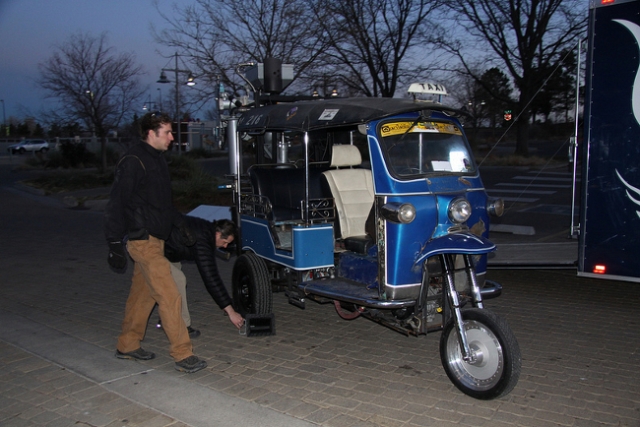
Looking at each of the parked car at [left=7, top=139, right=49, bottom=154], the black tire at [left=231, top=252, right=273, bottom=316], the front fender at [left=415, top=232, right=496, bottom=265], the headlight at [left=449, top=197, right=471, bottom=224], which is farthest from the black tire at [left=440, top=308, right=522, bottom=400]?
the parked car at [left=7, top=139, right=49, bottom=154]

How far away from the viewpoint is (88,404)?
440 centimetres

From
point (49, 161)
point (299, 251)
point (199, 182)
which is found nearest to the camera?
point (299, 251)

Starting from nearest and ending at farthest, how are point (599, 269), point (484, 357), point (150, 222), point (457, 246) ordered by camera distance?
point (484, 357) < point (457, 246) < point (150, 222) < point (599, 269)

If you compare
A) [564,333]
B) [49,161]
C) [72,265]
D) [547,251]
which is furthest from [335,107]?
[49,161]

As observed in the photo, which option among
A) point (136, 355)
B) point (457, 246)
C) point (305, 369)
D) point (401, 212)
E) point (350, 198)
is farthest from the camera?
point (350, 198)

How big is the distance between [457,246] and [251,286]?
264 centimetres

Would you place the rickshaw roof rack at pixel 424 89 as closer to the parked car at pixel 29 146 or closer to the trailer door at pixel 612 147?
the trailer door at pixel 612 147

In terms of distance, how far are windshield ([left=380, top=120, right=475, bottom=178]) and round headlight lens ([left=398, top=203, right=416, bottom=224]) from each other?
42cm

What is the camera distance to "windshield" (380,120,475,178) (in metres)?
5.37

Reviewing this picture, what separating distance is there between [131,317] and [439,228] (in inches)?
114

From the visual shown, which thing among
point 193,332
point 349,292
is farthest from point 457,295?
point 193,332

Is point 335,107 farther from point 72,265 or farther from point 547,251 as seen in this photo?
point 72,265

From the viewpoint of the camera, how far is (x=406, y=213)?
4.82m

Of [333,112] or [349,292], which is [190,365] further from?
[333,112]
